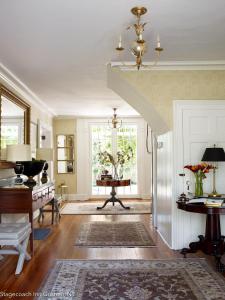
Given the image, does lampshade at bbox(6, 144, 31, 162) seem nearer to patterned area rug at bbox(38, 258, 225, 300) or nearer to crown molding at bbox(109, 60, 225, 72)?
patterned area rug at bbox(38, 258, 225, 300)

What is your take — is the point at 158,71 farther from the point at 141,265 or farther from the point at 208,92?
the point at 141,265

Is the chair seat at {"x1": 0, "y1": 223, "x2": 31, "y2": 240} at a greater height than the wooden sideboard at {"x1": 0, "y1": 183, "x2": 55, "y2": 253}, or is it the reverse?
the wooden sideboard at {"x1": 0, "y1": 183, "x2": 55, "y2": 253}

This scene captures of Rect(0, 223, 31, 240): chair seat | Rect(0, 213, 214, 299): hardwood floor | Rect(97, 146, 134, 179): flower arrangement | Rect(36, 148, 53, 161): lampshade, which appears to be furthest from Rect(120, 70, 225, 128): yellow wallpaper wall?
Rect(97, 146, 134, 179): flower arrangement

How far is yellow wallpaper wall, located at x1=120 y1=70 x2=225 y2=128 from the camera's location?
14.2ft

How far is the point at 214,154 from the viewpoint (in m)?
3.91

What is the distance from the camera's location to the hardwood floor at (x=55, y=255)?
314 cm

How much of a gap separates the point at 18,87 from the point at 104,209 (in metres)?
3.58

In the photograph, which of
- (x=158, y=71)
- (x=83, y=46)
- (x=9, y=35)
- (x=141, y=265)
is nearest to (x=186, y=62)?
(x=158, y=71)

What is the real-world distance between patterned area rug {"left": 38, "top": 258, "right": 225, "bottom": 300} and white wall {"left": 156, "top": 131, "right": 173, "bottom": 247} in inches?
33.1

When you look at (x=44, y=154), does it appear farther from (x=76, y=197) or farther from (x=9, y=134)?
(x=76, y=197)

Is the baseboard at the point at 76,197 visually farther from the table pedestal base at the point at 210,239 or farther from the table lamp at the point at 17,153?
the table pedestal base at the point at 210,239

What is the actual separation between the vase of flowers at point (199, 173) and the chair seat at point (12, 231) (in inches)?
82.9

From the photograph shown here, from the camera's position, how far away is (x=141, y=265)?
362 centimetres

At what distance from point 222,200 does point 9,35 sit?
298 centimetres
